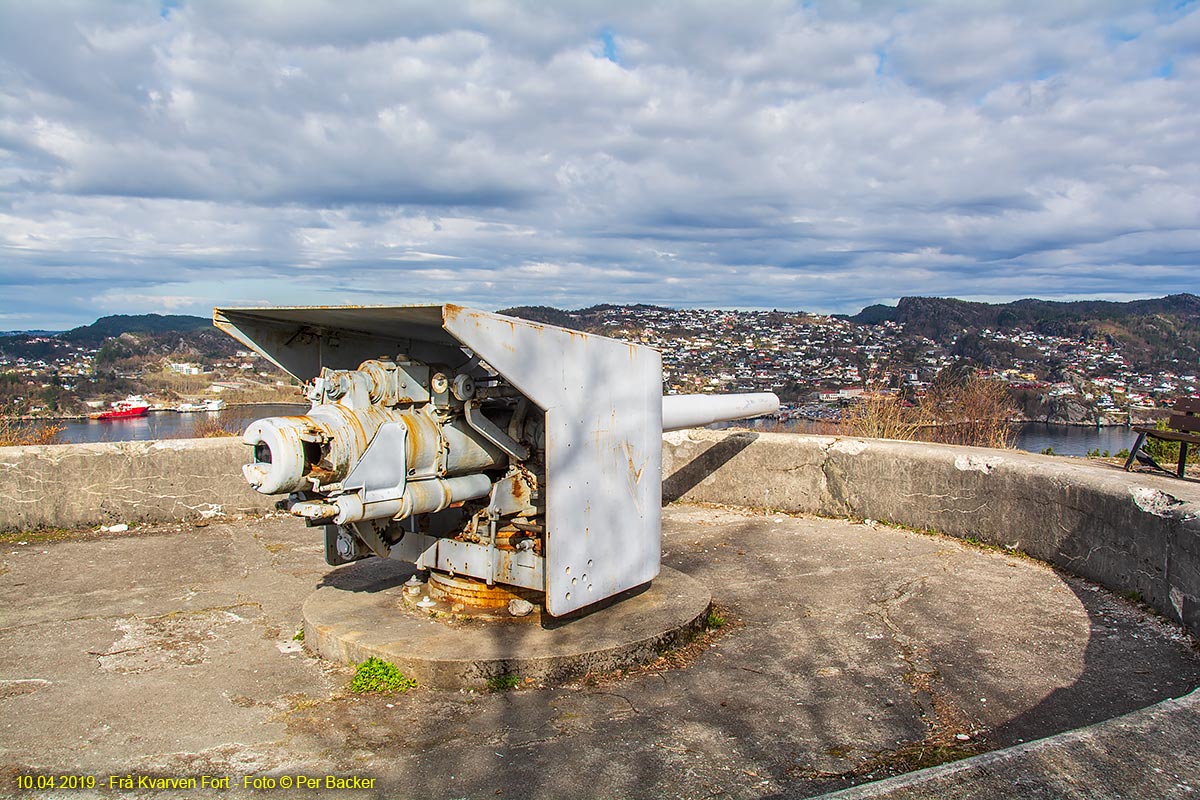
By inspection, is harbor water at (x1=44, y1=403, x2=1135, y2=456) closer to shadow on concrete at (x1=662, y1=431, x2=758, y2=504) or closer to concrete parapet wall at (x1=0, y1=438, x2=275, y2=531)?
concrete parapet wall at (x1=0, y1=438, x2=275, y2=531)

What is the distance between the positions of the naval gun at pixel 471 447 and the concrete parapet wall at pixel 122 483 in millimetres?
2951

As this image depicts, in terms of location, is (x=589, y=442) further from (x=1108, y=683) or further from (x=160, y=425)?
(x=160, y=425)

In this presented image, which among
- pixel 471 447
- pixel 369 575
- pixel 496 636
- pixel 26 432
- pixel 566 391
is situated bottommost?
pixel 369 575

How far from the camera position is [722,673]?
3674 mm

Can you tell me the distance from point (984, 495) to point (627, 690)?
143 inches

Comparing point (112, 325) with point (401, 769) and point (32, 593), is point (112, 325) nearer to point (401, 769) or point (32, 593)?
point (32, 593)

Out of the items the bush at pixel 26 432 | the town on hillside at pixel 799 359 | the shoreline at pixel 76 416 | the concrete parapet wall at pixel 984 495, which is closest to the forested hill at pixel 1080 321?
the town on hillside at pixel 799 359

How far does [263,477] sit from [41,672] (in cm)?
156

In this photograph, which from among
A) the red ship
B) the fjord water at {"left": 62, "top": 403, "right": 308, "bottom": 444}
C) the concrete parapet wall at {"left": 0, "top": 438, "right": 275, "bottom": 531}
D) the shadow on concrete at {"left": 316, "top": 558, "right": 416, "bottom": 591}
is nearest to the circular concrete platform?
the shadow on concrete at {"left": 316, "top": 558, "right": 416, "bottom": 591}

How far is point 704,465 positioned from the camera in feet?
24.4

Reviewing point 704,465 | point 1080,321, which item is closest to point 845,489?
point 704,465

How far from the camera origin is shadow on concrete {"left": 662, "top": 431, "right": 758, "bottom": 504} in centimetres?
729

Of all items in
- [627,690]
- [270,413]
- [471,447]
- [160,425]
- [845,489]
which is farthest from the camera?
[160,425]

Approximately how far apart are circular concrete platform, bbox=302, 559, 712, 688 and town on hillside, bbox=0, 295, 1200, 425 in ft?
3.98
